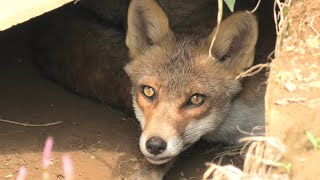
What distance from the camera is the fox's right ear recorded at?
417cm

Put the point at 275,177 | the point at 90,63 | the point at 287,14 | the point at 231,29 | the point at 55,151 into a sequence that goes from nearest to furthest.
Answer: the point at 275,177 < the point at 287,14 < the point at 231,29 < the point at 55,151 < the point at 90,63

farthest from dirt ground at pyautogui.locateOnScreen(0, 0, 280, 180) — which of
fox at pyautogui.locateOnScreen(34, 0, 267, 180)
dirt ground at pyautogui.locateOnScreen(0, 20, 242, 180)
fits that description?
fox at pyautogui.locateOnScreen(34, 0, 267, 180)

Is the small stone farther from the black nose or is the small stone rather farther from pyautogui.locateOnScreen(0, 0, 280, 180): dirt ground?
pyautogui.locateOnScreen(0, 0, 280, 180): dirt ground

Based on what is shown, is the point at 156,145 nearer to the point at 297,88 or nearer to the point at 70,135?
the point at 297,88

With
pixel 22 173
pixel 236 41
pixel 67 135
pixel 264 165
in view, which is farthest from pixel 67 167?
pixel 264 165

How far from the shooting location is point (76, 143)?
14.8 ft

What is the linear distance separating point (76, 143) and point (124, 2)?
171cm

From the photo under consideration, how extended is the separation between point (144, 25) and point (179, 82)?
0.60 meters

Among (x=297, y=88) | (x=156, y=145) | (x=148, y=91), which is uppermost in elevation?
(x=297, y=88)

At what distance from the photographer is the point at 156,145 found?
3666 millimetres

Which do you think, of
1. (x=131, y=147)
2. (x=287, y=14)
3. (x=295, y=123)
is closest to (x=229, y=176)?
(x=295, y=123)

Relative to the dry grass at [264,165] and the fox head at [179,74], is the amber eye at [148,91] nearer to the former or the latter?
the fox head at [179,74]

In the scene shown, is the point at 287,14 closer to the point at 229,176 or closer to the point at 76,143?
the point at 229,176

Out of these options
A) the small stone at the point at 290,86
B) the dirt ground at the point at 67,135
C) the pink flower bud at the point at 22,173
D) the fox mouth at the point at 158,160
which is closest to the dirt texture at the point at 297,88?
the small stone at the point at 290,86
